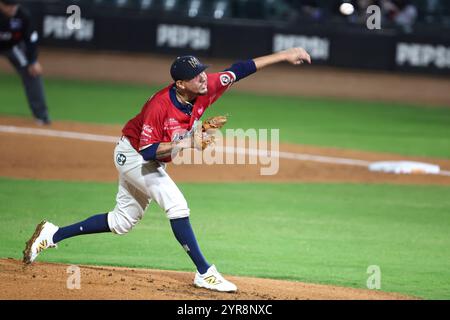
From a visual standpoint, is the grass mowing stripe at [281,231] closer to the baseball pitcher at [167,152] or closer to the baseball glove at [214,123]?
the baseball pitcher at [167,152]

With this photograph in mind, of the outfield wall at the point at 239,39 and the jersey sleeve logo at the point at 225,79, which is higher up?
the jersey sleeve logo at the point at 225,79

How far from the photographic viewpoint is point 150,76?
2208cm

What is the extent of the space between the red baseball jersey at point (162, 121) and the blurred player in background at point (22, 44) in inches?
333

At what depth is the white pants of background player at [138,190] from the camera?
7.49 meters

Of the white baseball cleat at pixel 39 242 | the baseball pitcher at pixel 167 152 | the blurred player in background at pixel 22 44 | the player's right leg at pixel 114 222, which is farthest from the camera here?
the blurred player in background at pixel 22 44

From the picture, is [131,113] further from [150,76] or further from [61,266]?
[61,266]

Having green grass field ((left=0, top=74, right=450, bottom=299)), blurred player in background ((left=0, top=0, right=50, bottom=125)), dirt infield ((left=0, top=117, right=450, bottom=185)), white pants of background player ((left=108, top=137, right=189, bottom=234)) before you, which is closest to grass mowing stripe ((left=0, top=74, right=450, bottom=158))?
green grass field ((left=0, top=74, right=450, bottom=299))

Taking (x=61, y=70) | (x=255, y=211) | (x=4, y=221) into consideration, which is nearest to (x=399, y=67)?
(x=61, y=70)

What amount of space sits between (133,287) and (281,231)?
11.2 feet

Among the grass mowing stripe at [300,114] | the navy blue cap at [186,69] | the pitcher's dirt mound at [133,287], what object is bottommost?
the grass mowing stripe at [300,114]

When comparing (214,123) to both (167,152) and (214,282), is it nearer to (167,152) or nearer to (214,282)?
(167,152)

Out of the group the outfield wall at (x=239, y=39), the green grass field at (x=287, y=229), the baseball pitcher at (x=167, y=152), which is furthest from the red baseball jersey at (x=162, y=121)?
the outfield wall at (x=239, y=39)

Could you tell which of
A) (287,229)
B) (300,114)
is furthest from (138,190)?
(300,114)

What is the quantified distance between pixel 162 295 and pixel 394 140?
10.4 m
